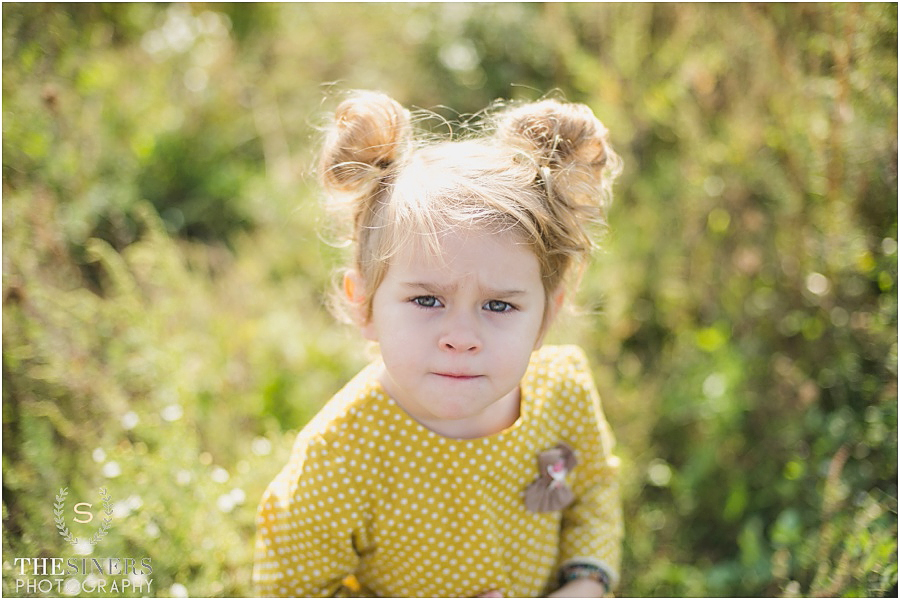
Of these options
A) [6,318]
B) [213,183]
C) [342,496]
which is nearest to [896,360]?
[342,496]

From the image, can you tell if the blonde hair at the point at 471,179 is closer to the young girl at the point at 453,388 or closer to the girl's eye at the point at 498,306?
the young girl at the point at 453,388

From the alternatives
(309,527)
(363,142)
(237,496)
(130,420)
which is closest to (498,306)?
(363,142)

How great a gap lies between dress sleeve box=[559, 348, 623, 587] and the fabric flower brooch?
99 millimetres

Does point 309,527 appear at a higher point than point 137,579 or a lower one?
higher

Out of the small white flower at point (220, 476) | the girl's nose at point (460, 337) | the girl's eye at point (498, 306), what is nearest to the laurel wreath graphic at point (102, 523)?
the small white flower at point (220, 476)

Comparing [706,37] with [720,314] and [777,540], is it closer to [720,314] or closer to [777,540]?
[720,314]

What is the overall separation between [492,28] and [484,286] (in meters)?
3.03

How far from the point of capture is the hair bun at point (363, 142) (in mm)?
1552

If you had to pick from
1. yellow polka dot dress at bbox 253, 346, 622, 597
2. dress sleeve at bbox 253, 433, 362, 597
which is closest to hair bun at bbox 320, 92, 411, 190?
yellow polka dot dress at bbox 253, 346, 622, 597

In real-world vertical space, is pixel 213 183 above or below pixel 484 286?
above

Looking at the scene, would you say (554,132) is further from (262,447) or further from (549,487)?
(262,447)

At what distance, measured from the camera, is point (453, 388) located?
145 cm

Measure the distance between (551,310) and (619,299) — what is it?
1176 millimetres

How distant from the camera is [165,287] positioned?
2.67 metres
